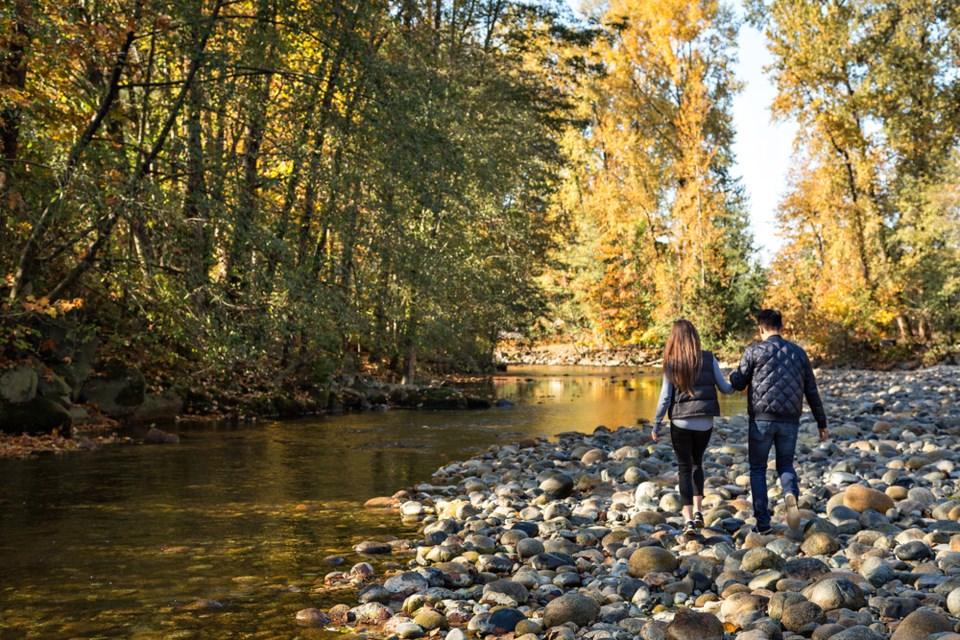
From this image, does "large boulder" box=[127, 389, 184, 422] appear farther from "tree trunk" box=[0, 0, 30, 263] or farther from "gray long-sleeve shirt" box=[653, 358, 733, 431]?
"gray long-sleeve shirt" box=[653, 358, 733, 431]

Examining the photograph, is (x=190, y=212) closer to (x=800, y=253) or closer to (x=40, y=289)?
(x=40, y=289)

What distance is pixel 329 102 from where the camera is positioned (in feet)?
41.1

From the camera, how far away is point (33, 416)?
12742 mm

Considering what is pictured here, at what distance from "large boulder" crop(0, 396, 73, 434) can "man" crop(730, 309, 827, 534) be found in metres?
10.2

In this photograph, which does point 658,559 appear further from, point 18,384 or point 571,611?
point 18,384

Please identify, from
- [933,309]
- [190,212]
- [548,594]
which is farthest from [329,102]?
[933,309]

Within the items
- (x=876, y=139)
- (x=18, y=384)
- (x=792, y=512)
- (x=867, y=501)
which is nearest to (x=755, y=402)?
(x=792, y=512)

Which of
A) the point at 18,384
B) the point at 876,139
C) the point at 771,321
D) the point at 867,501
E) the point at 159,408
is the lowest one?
the point at 867,501

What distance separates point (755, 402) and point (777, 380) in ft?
0.77

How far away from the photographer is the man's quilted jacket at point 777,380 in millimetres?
6637

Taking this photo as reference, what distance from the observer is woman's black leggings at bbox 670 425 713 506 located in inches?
277

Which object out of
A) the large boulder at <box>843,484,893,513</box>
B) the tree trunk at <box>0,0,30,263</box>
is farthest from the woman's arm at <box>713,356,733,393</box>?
the tree trunk at <box>0,0,30,263</box>

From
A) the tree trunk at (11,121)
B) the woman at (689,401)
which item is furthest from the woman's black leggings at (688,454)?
the tree trunk at (11,121)

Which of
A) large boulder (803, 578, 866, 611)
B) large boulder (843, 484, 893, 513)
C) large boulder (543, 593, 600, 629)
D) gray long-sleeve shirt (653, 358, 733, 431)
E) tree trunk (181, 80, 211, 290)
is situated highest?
tree trunk (181, 80, 211, 290)
